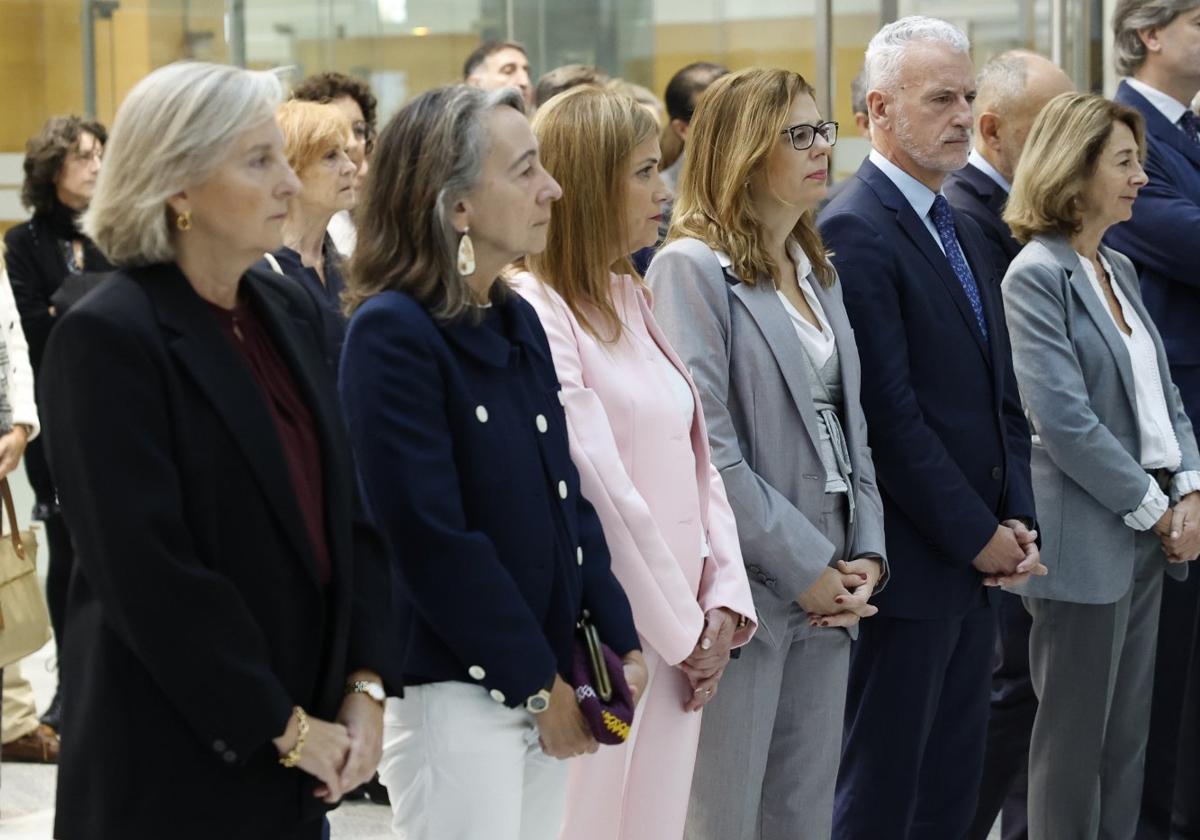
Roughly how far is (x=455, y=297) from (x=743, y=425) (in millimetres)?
964

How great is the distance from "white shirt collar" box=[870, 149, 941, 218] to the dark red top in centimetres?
185

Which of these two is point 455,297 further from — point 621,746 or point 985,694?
point 985,694

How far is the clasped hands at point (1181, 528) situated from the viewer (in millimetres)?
4172

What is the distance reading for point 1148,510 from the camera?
409 centimetres

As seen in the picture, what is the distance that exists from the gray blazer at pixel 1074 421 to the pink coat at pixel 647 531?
3.92 ft

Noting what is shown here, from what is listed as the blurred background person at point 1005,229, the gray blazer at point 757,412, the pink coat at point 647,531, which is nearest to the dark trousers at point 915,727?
the gray blazer at point 757,412

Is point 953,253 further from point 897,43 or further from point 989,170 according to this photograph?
point 989,170

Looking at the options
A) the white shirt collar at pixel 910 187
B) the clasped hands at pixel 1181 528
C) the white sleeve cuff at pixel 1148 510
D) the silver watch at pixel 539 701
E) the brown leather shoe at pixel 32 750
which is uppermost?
the white shirt collar at pixel 910 187

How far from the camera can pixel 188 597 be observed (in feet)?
7.06

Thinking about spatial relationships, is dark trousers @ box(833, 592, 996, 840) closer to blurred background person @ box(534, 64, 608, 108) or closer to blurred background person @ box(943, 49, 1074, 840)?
blurred background person @ box(943, 49, 1074, 840)

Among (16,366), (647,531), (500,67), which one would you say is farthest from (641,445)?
(500,67)

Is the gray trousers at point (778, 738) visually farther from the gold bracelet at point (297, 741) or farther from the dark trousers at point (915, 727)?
the gold bracelet at point (297, 741)

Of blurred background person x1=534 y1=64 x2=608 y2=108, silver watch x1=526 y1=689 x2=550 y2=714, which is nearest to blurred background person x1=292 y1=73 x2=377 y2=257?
blurred background person x1=534 y1=64 x2=608 y2=108

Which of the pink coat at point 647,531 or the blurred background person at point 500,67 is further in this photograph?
the blurred background person at point 500,67
